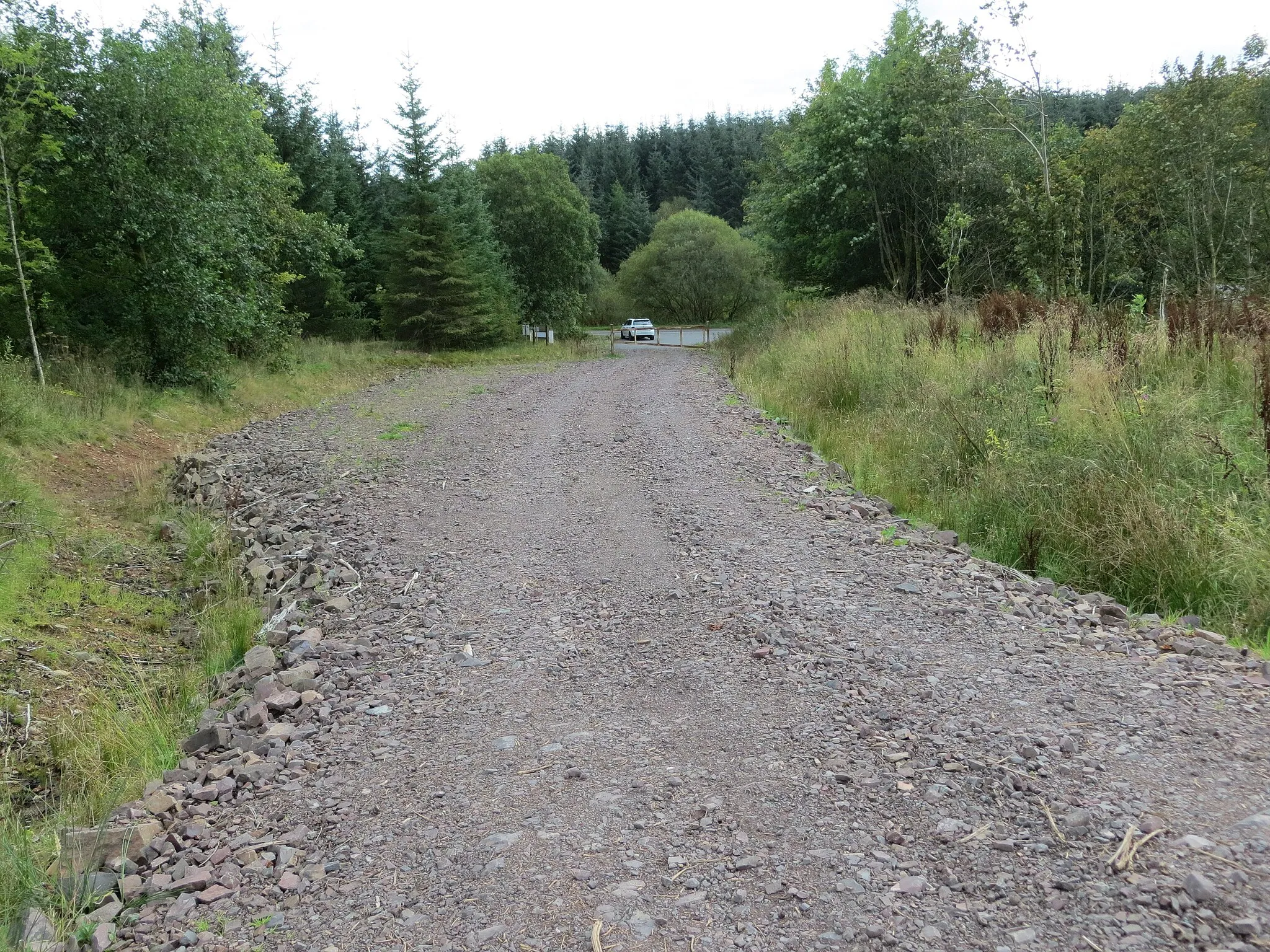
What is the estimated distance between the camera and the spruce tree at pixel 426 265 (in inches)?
1137

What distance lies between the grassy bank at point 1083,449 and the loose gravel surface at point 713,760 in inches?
25.6

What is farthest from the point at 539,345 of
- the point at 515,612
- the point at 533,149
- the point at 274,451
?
the point at 515,612

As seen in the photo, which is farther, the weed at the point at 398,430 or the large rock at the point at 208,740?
the weed at the point at 398,430

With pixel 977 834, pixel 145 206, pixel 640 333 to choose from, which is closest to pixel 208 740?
pixel 977 834

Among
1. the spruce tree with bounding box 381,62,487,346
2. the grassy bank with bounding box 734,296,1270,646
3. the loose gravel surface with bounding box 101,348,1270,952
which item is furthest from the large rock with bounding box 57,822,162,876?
the spruce tree with bounding box 381,62,487,346

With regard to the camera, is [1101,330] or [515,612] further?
[1101,330]

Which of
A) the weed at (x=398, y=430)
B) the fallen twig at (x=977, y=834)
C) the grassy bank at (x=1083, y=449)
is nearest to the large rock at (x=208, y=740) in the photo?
the fallen twig at (x=977, y=834)

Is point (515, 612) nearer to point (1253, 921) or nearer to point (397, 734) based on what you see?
point (397, 734)

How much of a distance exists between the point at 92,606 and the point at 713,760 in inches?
227

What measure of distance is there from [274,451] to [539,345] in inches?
919

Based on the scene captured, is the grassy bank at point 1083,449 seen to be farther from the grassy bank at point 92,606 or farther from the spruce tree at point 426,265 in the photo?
the spruce tree at point 426,265

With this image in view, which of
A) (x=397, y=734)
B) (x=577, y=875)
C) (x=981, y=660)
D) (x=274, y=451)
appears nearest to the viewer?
(x=577, y=875)

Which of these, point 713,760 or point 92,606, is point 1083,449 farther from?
point 92,606

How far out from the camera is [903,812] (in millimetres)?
2979
